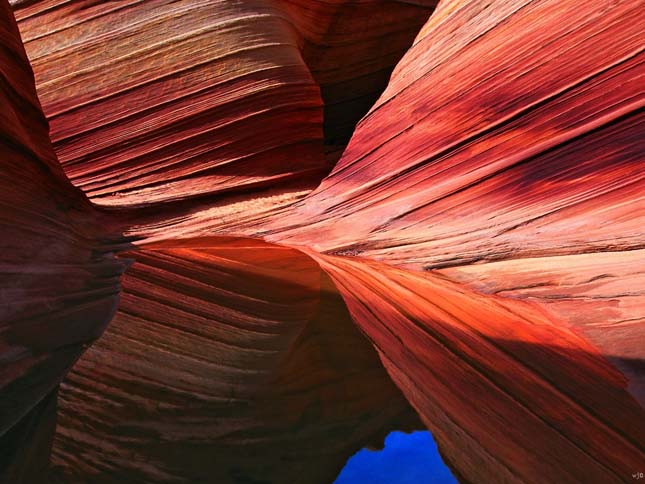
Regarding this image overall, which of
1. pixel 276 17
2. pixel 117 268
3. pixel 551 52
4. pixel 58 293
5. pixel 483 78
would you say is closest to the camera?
pixel 58 293

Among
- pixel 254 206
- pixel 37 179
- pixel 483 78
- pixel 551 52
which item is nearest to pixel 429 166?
pixel 483 78

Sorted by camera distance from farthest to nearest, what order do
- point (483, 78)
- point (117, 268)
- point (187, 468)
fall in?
point (483, 78)
point (117, 268)
point (187, 468)

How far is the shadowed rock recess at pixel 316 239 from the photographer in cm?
87

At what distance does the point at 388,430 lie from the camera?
2.88 feet

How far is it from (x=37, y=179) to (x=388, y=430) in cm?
221

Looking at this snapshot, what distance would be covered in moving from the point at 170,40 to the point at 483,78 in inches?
51.5

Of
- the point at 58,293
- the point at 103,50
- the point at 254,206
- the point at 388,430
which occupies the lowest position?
the point at 388,430

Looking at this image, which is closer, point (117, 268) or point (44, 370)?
point (44, 370)

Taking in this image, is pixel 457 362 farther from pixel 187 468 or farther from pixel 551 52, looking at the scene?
pixel 551 52

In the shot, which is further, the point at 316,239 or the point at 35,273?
the point at 316,239

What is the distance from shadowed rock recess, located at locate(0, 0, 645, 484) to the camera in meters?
0.87

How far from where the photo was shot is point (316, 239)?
2.75m

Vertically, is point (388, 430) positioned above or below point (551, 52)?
below

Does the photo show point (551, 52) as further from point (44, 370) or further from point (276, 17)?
point (44, 370)
